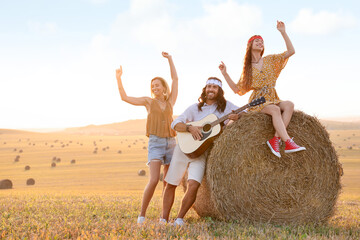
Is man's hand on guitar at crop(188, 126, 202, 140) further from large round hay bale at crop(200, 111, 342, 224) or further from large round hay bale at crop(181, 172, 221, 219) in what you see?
large round hay bale at crop(181, 172, 221, 219)

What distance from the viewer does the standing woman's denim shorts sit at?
652 centimetres

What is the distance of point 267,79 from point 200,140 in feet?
5.34

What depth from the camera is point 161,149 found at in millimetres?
6590

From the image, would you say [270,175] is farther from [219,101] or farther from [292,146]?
[219,101]

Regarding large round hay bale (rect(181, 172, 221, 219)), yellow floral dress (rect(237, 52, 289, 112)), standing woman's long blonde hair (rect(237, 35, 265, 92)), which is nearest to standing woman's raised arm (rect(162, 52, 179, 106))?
standing woman's long blonde hair (rect(237, 35, 265, 92))

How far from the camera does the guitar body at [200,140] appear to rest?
6.28 metres

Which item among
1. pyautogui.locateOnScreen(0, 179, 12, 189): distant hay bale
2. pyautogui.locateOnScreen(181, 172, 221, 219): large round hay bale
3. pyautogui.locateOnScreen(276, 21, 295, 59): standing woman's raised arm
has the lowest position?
pyautogui.locateOnScreen(0, 179, 12, 189): distant hay bale

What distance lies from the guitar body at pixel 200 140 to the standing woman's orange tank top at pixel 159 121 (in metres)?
0.24

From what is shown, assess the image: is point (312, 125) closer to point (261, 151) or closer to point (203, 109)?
point (261, 151)

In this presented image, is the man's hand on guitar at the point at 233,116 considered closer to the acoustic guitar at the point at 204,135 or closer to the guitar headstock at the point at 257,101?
the acoustic guitar at the point at 204,135

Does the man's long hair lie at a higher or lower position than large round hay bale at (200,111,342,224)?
higher

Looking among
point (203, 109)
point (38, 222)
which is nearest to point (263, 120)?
point (203, 109)

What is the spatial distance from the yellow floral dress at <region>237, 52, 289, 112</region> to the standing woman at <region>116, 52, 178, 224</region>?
58.1 inches

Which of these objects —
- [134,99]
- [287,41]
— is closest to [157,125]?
[134,99]
